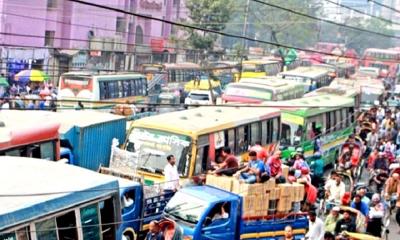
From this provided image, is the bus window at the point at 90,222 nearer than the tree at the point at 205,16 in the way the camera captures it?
Yes

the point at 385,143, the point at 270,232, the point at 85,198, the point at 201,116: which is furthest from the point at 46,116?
the point at 385,143

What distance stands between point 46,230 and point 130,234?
3875 mm

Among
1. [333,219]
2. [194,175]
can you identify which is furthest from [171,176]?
[333,219]

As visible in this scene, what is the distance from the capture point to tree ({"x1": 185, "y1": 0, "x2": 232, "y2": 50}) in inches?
2039

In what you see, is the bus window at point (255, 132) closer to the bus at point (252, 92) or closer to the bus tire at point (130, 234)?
the bus at point (252, 92)

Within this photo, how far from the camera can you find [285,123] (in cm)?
2508

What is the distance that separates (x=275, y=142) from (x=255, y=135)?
196cm

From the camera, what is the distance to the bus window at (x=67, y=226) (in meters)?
9.84

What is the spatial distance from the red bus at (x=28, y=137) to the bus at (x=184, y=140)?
1.97 meters

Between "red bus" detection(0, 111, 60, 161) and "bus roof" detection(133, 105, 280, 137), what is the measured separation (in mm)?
2540

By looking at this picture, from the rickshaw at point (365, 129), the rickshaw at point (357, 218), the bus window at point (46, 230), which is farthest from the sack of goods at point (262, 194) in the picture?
the rickshaw at point (365, 129)

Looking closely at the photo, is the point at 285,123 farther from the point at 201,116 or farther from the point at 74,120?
the point at 74,120

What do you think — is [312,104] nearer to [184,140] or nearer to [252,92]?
[252,92]

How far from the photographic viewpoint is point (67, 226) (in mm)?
10023
